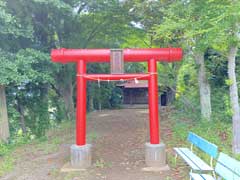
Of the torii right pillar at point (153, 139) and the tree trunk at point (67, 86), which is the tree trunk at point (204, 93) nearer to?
the torii right pillar at point (153, 139)

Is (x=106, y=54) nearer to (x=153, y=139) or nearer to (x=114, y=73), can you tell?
(x=114, y=73)

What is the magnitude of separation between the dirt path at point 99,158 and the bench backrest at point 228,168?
184 cm

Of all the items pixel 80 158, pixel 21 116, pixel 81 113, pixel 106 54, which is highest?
pixel 106 54

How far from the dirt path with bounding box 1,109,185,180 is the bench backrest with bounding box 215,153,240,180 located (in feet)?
6.03

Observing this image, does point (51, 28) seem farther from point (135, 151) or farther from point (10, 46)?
point (135, 151)

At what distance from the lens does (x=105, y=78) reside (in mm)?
8391

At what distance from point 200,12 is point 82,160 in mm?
4572

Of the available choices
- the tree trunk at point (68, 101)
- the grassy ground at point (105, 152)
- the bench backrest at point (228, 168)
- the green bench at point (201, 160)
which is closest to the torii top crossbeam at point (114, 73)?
the grassy ground at point (105, 152)

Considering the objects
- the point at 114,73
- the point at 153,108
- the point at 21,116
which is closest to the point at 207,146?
the point at 153,108

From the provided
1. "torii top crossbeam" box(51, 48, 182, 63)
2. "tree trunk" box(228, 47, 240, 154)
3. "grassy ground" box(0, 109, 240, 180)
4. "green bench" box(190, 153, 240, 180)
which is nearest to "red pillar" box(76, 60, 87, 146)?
"torii top crossbeam" box(51, 48, 182, 63)

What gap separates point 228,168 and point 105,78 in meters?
4.29

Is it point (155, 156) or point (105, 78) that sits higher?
point (105, 78)

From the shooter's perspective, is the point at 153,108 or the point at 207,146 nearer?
the point at 207,146

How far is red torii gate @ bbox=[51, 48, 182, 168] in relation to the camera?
26.3 feet
